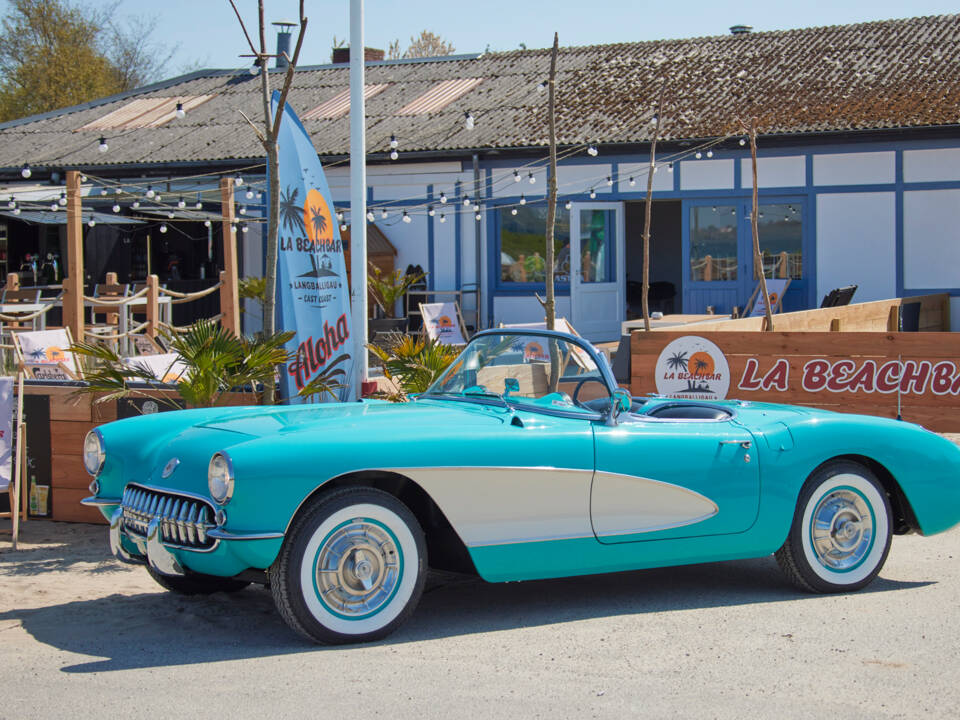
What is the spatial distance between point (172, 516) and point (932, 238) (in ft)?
51.6

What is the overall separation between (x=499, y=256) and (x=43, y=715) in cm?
1654

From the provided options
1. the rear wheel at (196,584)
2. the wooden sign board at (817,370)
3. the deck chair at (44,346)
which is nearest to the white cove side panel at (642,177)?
the wooden sign board at (817,370)

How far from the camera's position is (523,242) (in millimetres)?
19906

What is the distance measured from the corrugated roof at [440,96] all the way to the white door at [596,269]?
440 centimetres

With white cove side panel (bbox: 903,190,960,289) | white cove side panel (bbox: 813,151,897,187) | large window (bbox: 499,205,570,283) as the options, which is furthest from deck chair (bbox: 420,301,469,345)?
white cove side panel (bbox: 903,190,960,289)

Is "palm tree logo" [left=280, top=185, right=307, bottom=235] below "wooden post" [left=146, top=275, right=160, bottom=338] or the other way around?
the other way around

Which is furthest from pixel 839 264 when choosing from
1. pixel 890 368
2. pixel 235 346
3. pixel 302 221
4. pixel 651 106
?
pixel 235 346

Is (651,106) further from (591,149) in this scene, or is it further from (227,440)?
(227,440)

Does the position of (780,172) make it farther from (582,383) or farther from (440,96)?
(582,383)

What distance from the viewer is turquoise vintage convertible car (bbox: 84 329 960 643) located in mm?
4465

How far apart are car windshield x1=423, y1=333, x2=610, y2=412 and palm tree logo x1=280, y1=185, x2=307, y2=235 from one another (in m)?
2.96

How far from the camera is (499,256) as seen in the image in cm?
1992

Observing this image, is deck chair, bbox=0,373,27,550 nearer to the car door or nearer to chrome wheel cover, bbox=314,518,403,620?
chrome wheel cover, bbox=314,518,403,620

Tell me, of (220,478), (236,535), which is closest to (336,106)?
(220,478)
